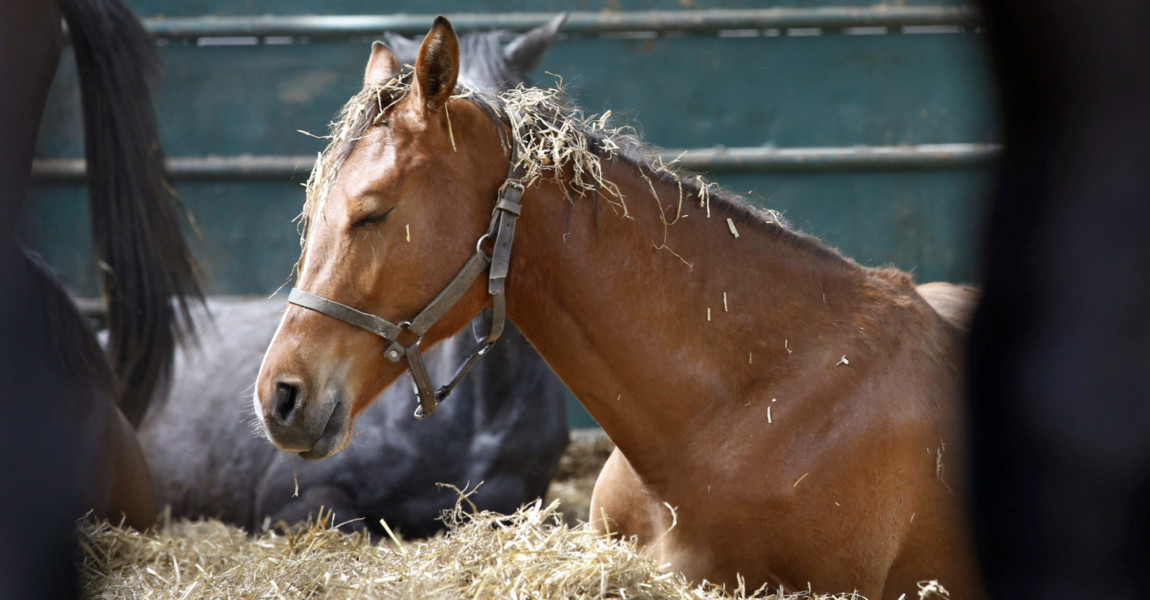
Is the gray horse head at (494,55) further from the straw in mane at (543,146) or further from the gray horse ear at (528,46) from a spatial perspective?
the straw in mane at (543,146)

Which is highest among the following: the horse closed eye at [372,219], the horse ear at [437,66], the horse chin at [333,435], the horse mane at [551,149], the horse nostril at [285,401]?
the horse ear at [437,66]

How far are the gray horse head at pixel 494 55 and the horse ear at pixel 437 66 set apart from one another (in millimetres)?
1476

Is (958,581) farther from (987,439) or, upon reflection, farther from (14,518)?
(14,518)

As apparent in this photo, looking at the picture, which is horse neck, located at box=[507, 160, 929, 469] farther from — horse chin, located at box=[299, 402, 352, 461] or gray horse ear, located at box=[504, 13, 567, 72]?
gray horse ear, located at box=[504, 13, 567, 72]

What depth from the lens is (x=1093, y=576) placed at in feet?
3.21

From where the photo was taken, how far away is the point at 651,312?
213cm

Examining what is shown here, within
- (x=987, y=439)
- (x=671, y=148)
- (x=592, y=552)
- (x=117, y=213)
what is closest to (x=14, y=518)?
(x=592, y=552)

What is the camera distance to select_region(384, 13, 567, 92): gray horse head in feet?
11.6

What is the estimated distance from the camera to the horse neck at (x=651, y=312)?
6.91 feet

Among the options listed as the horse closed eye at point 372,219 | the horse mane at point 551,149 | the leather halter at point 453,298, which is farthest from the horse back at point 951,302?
the horse closed eye at point 372,219

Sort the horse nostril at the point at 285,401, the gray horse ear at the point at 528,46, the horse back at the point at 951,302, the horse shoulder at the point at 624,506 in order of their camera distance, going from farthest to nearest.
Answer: the gray horse ear at the point at 528,46, the horse back at the point at 951,302, the horse shoulder at the point at 624,506, the horse nostril at the point at 285,401

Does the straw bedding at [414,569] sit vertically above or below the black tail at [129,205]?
below

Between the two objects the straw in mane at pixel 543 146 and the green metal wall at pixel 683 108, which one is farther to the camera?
the green metal wall at pixel 683 108

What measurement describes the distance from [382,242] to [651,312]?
24.6 inches
